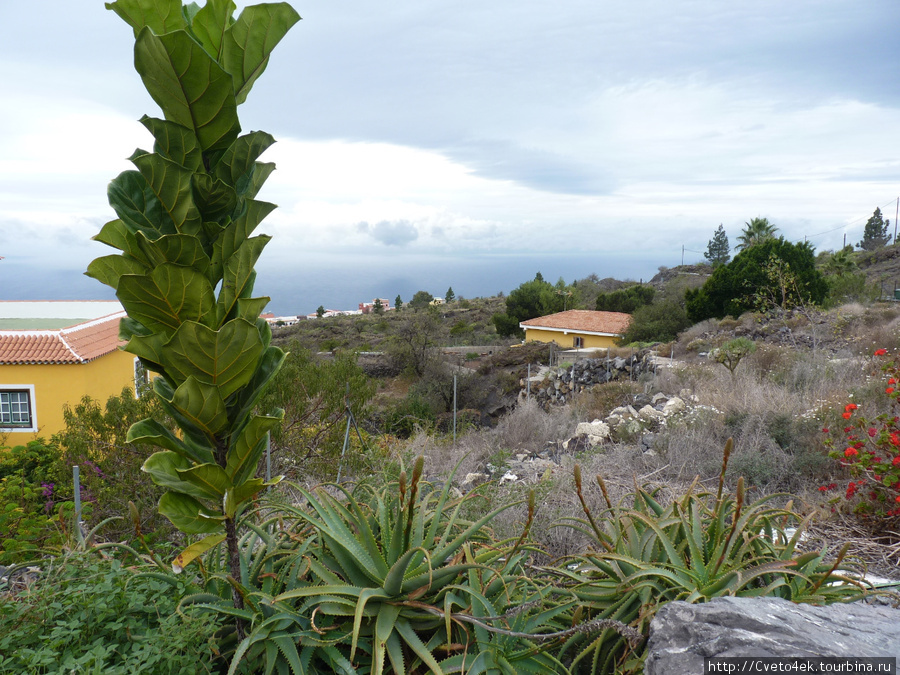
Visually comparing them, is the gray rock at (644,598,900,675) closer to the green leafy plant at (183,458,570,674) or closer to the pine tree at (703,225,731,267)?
the green leafy plant at (183,458,570,674)

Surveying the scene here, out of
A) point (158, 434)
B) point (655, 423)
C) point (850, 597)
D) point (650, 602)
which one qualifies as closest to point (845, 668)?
point (650, 602)

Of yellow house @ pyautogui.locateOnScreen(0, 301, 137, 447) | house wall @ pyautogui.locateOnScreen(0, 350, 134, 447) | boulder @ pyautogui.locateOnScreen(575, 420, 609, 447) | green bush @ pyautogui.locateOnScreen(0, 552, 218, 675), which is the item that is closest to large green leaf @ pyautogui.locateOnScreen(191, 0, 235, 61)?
green bush @ pyautogui.locateOnScreen(0, 552, 218, 675)

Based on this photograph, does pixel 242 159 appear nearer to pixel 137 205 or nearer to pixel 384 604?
pixel 137 205

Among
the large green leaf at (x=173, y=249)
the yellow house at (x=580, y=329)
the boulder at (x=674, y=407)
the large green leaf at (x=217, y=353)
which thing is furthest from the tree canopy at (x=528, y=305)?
the large green leaf at (x=173, y=249)

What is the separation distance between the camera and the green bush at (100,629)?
1443 mm

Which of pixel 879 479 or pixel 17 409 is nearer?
pixel 879 479

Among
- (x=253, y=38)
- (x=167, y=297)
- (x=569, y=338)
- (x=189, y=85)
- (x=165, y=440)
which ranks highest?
(x=253, y=38)

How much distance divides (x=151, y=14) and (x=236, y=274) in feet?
2.38

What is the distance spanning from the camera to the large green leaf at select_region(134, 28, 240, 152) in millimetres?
1346

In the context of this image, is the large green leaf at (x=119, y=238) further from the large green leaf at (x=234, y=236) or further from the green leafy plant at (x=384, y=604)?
the green leafy plant at (x=384, y=604)

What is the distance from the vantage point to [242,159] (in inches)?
62.8

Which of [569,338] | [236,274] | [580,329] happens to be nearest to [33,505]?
[236,274]

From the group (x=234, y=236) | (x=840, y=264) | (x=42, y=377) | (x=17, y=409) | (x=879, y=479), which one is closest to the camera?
(x=234, y=236)

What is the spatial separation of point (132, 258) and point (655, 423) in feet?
21.8
